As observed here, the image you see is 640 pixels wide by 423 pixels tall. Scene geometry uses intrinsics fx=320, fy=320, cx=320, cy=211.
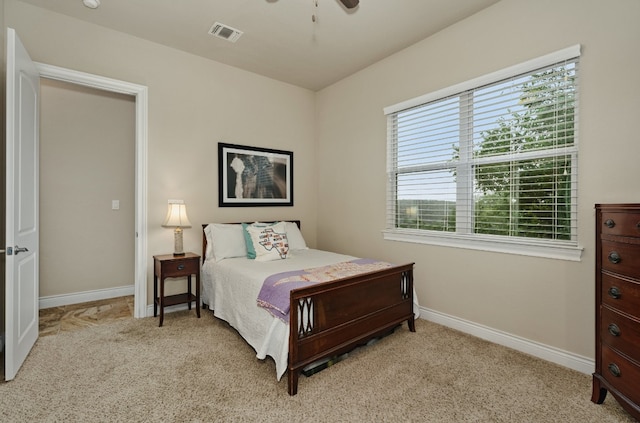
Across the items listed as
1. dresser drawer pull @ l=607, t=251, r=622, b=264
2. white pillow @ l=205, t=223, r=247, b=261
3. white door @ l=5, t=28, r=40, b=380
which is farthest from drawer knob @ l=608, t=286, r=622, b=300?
white door @ l=5, t=28, r=40, b=380

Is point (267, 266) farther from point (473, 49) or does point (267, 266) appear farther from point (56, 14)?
point (56, 14)

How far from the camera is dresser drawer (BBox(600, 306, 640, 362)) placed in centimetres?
162

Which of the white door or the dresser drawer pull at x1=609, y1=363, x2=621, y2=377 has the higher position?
the white door

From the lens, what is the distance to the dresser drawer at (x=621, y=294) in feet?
5.33

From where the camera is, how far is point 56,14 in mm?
2836

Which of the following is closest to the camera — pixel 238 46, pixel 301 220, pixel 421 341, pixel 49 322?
pixel 421 341

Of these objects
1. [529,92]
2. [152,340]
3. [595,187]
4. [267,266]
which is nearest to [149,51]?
[267,266]

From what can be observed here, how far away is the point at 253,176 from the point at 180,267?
1.45 meters

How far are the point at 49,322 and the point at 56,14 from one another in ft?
9.44

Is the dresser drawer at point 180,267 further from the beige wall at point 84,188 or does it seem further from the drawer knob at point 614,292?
the drawer knob at point 614,292

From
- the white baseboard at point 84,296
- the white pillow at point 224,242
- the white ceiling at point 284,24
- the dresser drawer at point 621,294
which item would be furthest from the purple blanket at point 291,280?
the white baseboard at point 84,296

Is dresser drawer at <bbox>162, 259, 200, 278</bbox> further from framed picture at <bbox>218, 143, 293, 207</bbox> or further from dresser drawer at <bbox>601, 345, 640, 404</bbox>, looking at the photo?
dresser drawer at <bbox>601, 345, 640, 404</bbox>

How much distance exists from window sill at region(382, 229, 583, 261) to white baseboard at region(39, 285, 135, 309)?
11.2ft

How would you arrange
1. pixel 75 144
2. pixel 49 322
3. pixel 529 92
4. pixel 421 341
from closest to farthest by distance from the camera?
pixel 529 92 → pixel 421 341 → pixel 49 322 → pixel 75 144
